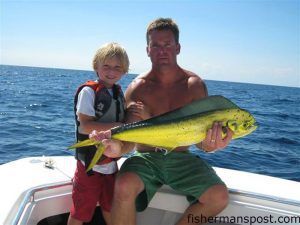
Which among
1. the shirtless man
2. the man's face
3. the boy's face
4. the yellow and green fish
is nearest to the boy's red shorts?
the shirtless man

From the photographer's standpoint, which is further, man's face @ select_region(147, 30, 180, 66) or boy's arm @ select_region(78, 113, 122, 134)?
man's face @ select_region(147, 30, 180, 66)

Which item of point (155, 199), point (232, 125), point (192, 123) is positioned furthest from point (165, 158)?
point (232, 125)

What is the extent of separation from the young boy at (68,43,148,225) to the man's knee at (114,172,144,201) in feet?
0.62

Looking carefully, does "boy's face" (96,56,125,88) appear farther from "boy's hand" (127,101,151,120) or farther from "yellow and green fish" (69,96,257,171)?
"yellow and green fish" (69,96,257,171)

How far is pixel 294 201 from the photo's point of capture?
3029 mm

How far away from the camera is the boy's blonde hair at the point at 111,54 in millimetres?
2982

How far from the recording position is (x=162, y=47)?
3.45m

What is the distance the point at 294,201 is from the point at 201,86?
1370 mm

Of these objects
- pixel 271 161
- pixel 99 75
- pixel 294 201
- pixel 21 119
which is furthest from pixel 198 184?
pixel 21 119

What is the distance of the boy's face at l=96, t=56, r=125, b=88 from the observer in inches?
118

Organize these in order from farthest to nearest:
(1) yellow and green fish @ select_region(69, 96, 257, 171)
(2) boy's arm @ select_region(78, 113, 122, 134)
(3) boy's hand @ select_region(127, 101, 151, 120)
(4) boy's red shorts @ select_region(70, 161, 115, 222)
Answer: (3) boy's hand @ select_region(127, 101, 151, 120) < (4) boy's red shorts @ select_region(70, 161, 115, 222) < (2) boy's arm @ select_region(78, 113, 122, 134) < (1) yellow and green fish @ select_region(69, 96, 257, 171)

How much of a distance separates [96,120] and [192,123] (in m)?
0.80

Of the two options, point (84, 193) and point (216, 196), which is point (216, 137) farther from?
point (84, 193)

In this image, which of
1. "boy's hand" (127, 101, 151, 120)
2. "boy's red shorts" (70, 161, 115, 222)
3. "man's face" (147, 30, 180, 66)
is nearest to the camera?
"boy's red shorts" (70, 161, 115, 222)
